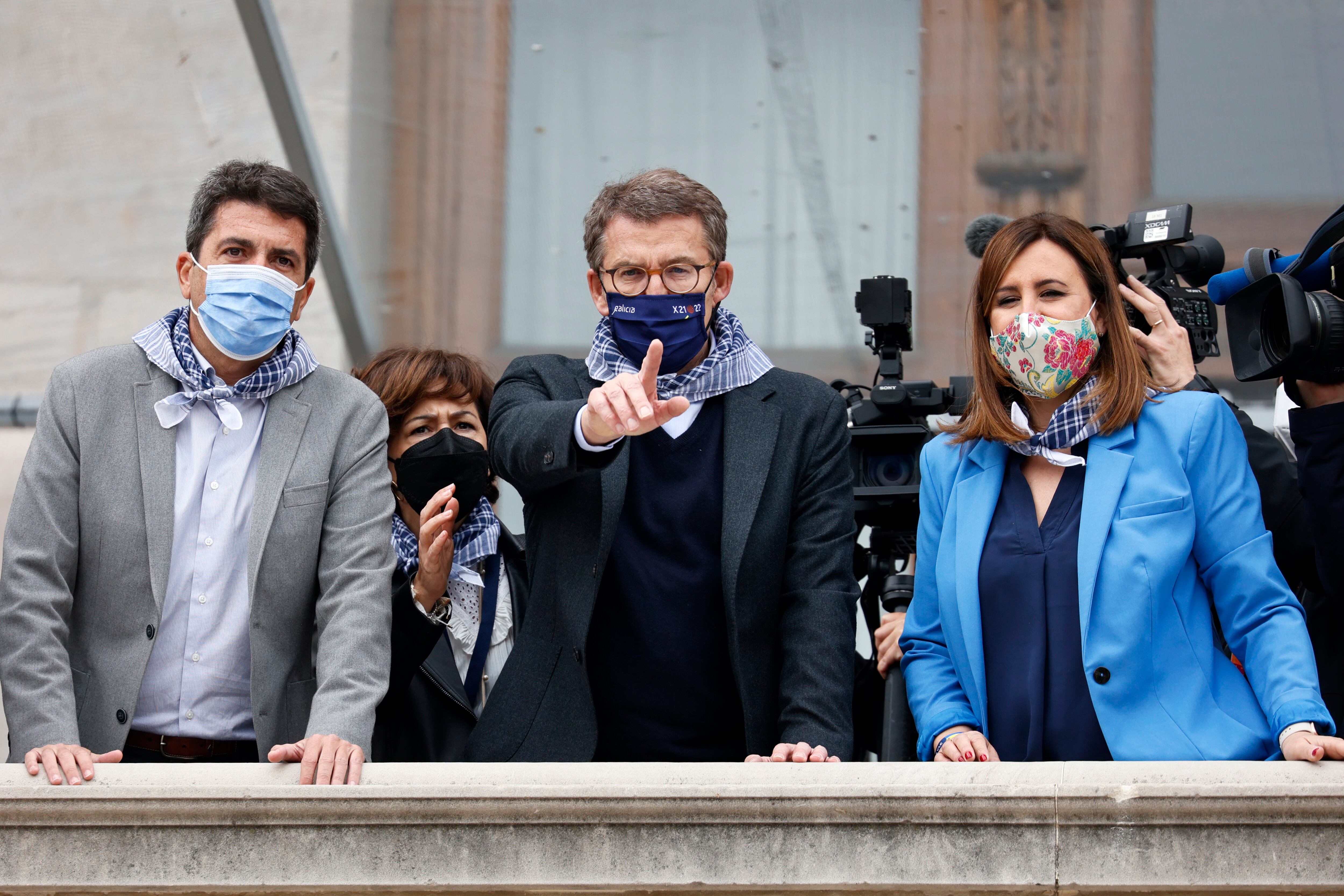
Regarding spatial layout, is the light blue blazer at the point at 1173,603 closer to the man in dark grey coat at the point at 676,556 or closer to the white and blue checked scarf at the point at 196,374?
the man in dark grey coat at the point at 676,556

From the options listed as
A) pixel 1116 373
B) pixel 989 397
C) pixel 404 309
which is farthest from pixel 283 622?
pixel 404 309

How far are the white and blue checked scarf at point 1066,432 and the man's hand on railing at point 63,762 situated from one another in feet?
4.44

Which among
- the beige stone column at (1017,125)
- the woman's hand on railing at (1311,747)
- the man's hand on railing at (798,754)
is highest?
the beige stone column at (1017,125)

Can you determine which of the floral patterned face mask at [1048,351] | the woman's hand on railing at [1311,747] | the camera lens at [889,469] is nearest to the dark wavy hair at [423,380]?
the camera lens at [889,469]

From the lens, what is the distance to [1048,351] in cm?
200

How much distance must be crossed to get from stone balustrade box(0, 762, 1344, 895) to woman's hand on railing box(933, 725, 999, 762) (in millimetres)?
A: 243

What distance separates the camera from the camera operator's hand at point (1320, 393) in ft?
6.33

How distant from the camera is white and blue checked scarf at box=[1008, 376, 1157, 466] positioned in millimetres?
1986

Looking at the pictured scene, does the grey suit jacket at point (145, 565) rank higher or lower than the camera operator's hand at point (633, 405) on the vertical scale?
lower

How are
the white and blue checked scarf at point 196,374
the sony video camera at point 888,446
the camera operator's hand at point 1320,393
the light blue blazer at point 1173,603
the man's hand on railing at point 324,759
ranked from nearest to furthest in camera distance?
the man's hand on railing at point 324,759
the light blue blazer at point 1173,603
the camera operator's hand at point 1320,393
the white and blue checked scarf at point 196,374
the sony video camera at point 888,446

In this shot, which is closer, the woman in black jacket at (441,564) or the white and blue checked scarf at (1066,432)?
the white and blue checked scarf at (1066,432)

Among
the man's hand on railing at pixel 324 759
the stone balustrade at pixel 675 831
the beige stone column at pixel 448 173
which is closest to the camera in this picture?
the stone balustrade at pixel 675 831

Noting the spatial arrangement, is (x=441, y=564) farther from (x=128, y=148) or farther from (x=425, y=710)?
(x=128, y=148)

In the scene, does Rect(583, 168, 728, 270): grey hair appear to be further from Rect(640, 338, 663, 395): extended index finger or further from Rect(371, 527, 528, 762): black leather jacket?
Rect(371, 527, 528, 762): black leather jacket
